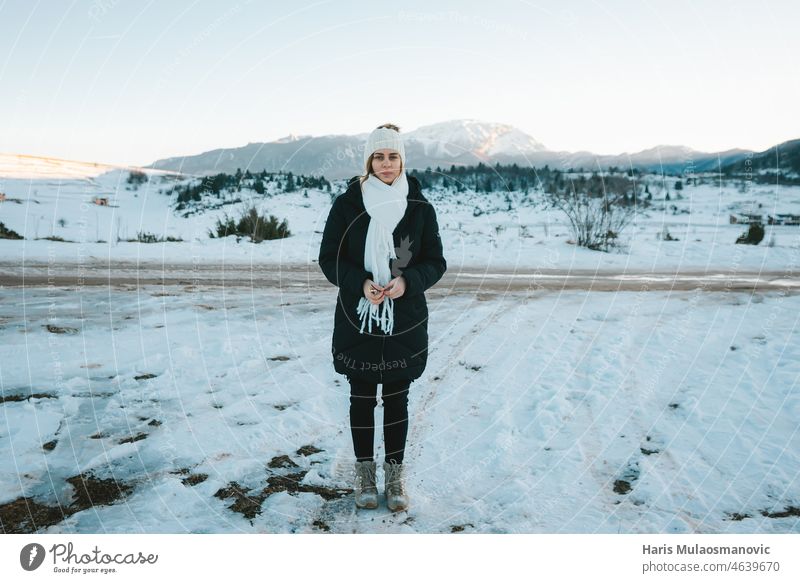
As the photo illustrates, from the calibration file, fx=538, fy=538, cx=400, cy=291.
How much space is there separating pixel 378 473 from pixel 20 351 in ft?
12.4

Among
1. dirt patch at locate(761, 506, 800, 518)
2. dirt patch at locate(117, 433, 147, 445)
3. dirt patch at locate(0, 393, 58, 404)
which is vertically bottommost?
dirt patch at locate(761, 506, 800, 518)

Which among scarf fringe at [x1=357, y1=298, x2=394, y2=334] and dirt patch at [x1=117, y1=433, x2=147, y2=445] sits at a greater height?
scarf fringe at [x1=357, y1=298, x2=394, y2=334]

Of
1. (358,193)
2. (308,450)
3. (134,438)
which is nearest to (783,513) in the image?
(308,450)

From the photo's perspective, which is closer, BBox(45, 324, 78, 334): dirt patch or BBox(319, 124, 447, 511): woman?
BBox(319, 124, 447, 511): woman

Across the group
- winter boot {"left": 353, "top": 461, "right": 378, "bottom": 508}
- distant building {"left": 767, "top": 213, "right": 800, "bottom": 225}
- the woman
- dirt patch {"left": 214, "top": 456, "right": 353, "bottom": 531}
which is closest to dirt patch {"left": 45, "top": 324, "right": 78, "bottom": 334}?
dirt patch {"left": 214, "top": 456, "right": 353, "bottom": 531}

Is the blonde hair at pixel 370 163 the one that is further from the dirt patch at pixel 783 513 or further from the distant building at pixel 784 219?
the distant building at pixel 784 219

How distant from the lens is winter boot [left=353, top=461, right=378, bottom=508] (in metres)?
2.86

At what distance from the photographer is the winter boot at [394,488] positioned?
2.85 meters

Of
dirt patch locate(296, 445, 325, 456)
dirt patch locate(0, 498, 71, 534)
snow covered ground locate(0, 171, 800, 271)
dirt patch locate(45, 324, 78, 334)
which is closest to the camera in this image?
dirt patch locate(0, 498, 71, 534)

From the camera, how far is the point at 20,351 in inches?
194

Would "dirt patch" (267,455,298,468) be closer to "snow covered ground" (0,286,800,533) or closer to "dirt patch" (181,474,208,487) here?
"snow covered ground" (0,286,800,533)

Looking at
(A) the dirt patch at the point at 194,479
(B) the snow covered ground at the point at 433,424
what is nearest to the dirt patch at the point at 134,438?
(B) the snow covered ground at the point at 433,424

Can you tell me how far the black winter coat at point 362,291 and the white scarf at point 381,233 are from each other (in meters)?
0.04

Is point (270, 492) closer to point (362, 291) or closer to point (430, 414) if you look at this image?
point (362, 291)
